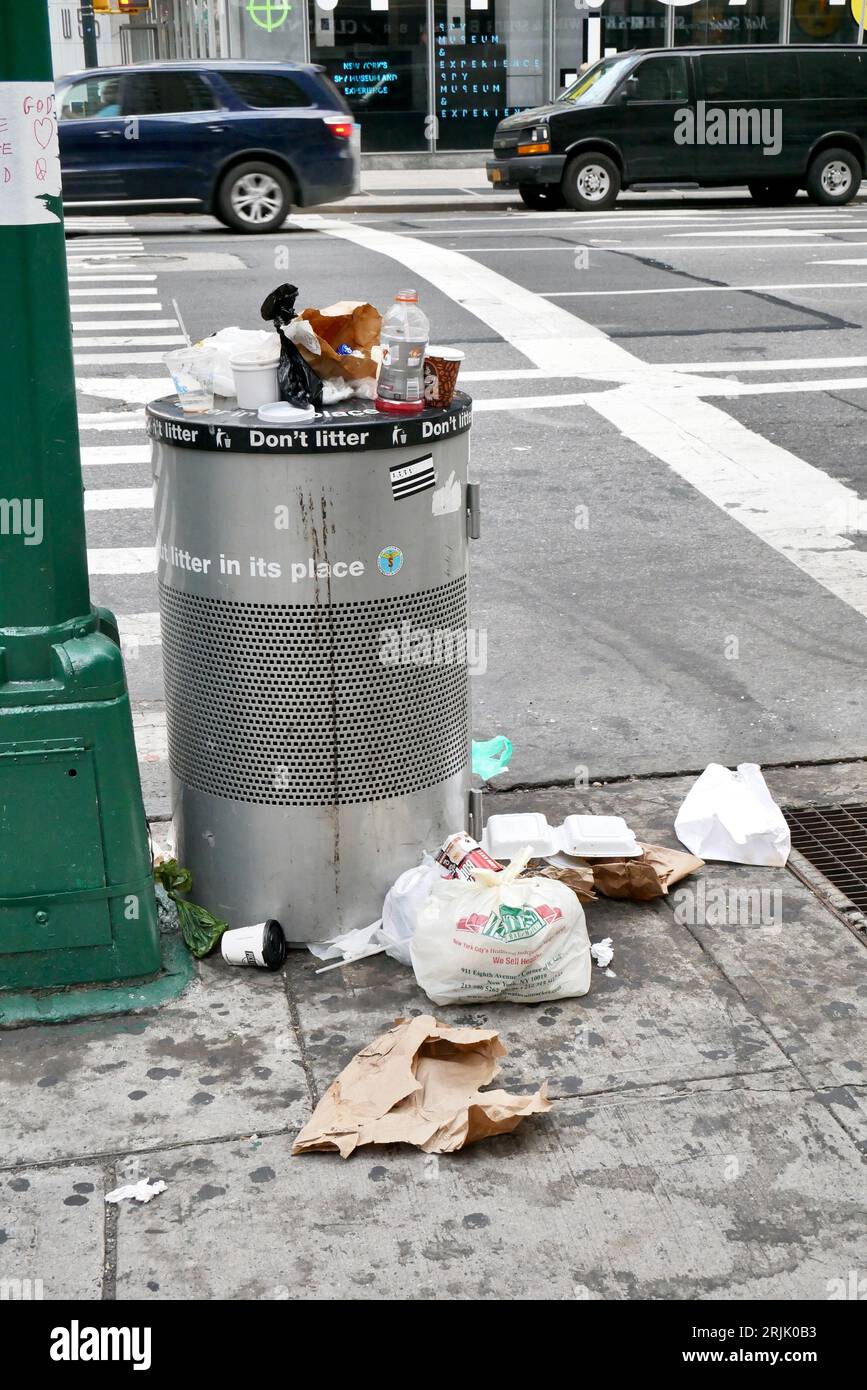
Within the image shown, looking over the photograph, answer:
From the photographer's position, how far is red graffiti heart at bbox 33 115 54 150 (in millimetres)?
3395

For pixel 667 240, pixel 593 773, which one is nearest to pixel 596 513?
pixel 593 773

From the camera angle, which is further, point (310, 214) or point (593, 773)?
point (310, 214)

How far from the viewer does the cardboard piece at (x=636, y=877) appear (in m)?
4.23

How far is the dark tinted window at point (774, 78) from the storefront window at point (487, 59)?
6.70 m

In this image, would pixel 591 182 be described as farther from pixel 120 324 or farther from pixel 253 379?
pixel 253 379

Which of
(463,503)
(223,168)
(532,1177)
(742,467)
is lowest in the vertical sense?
(532,1177)

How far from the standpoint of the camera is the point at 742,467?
28.1 feet

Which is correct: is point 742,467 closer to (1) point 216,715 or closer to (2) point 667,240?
(1) point 216,715

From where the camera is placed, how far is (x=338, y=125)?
18094 millimetres

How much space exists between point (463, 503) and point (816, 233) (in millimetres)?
15399

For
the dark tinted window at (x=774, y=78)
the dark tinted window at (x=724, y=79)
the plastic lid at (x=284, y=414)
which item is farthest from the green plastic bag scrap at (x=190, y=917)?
the dark tinted window at (x=774, y=78)

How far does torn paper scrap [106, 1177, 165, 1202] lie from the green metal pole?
2.58 ft

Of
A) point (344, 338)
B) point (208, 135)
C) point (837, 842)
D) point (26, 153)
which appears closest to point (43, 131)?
point (26, 153)

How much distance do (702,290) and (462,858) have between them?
35.9 ft
